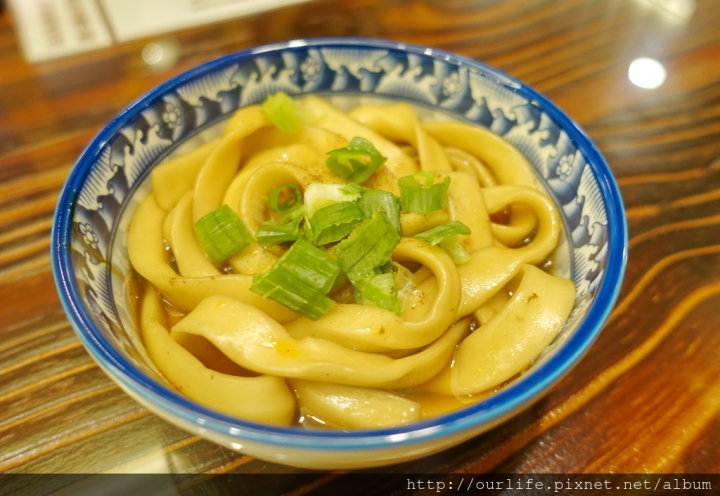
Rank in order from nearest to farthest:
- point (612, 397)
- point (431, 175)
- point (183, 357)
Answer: point (183, 357)
point (612, 397)
point (431, 175)

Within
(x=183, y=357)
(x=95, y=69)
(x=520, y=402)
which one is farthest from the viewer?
(x=95, y=69)

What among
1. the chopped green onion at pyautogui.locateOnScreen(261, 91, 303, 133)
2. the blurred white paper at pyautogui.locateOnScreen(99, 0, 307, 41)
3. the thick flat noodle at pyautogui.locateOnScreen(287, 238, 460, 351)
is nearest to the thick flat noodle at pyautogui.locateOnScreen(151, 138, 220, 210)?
Answer: the chopped green onion at pyautogui.locateOnScreen(261, 91, 303, 133)

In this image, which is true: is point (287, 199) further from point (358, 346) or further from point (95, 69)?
point (95, 69)

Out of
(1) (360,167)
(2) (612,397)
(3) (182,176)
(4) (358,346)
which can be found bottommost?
(2) (612,397)

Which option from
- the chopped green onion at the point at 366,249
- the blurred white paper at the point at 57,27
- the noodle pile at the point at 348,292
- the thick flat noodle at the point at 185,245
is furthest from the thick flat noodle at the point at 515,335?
the blurred white paper at the point at 57,27

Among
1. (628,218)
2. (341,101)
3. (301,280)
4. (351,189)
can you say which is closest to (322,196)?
(351,189)

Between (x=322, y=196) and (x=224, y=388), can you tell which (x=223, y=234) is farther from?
(x=224, y=388)

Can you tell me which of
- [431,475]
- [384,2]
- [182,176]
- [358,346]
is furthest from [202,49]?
[431,475]
